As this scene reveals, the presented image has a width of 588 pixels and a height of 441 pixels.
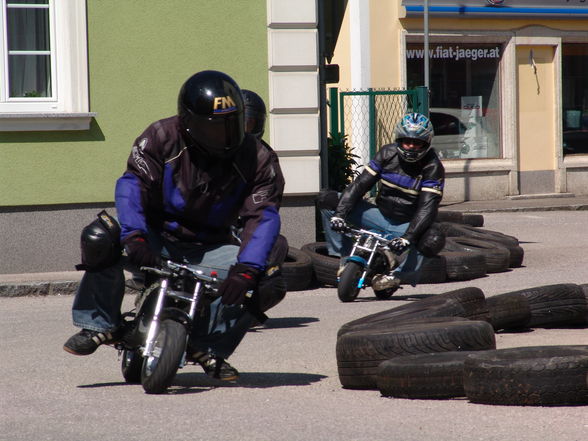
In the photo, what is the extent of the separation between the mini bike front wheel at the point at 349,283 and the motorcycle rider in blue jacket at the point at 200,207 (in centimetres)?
415

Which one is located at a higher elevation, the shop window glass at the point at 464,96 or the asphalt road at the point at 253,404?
the shop window glass at the point at 464,96

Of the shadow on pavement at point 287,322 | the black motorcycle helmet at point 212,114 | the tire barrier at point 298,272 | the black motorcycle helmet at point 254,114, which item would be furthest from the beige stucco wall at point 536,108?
the black motorcycle helmet at point 212,114

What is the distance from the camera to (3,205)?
11.5 meters

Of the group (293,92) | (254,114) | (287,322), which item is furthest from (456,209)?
(254,114)

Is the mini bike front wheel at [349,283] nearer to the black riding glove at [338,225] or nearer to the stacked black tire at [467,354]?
the black riding glove at [338,225]

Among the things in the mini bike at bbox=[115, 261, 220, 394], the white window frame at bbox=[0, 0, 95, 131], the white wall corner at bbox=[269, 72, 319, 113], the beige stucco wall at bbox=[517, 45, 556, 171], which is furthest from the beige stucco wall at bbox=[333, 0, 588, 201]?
the mini bike at bbox=[115, 261, 220, 394]

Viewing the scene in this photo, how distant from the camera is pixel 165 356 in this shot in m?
5.45

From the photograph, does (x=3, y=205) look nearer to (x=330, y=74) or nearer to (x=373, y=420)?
(x=330, y=74)

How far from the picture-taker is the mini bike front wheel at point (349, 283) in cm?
1009

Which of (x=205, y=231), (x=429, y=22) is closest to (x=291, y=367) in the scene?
(x=205, y=231)

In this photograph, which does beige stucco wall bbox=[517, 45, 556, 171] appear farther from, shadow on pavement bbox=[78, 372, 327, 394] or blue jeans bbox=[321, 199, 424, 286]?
shadow on pavement bbox=[78, 372, 327, 394]

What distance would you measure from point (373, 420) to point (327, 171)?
780 cm

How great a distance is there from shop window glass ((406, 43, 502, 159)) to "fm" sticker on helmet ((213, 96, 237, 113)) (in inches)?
647

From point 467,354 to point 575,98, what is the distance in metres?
18.9
